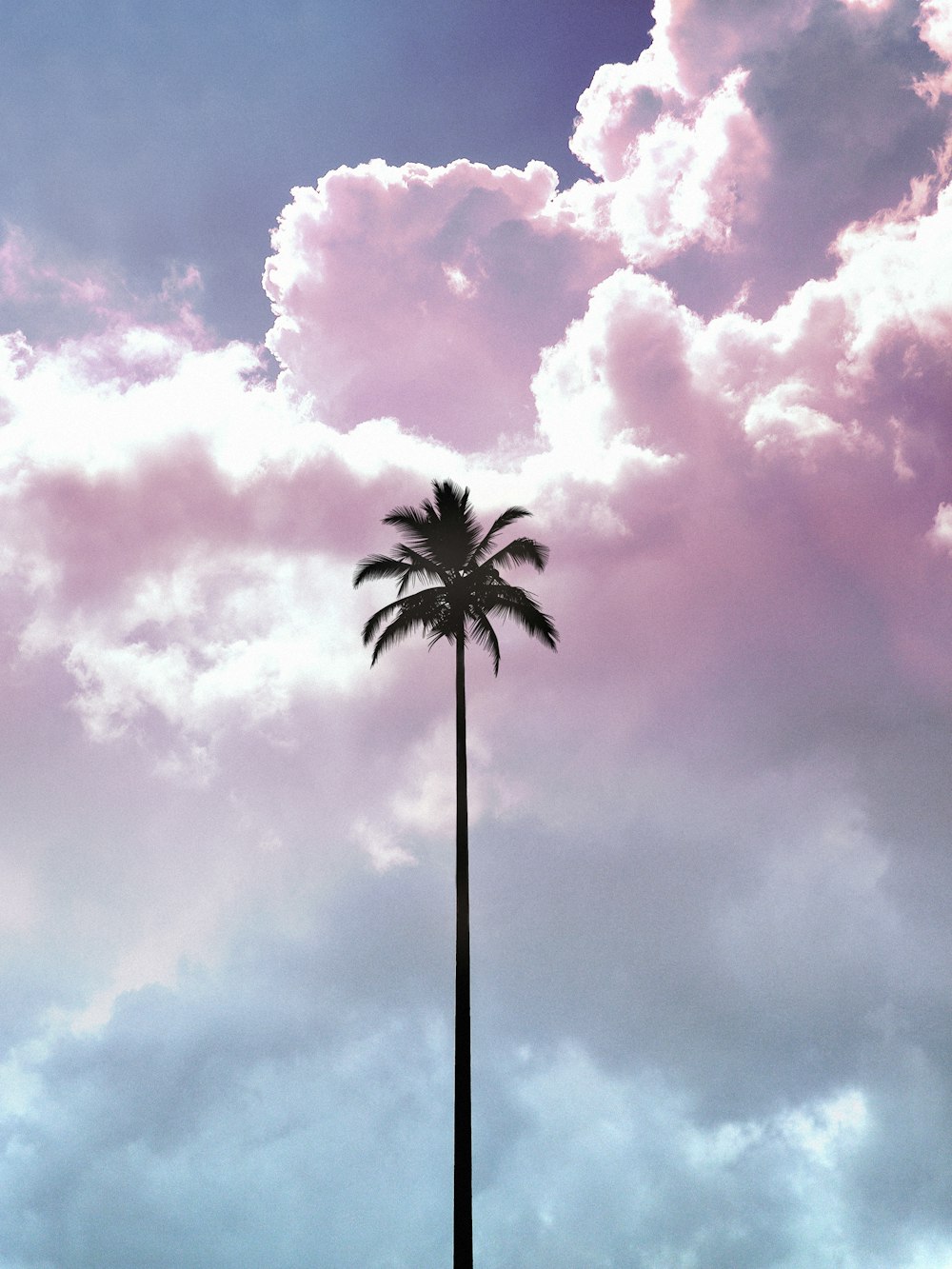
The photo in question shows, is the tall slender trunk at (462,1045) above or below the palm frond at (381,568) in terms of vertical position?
below

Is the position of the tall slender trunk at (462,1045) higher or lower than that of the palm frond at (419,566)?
lower

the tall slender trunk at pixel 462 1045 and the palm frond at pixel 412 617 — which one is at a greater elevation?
the palm frond at pixel 412 617

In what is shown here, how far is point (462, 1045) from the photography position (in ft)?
75.9

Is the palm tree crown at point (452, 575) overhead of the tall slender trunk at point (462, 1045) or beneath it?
overhead

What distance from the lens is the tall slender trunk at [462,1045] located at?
21.1m

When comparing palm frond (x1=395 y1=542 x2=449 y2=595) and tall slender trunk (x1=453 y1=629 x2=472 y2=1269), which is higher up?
palm frond (x1=395 y1=542 x2=449 y2=595)

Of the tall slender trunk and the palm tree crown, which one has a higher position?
the palm tree crown

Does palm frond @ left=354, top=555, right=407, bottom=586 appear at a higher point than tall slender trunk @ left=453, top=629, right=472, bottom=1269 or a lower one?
higher

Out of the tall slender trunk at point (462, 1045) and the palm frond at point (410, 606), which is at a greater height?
→ the palm frond at point (410, 606)

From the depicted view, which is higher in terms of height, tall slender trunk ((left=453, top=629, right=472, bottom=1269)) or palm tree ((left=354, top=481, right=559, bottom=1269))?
palm tree ((left=354, top=481, right=559, bottom=1269))

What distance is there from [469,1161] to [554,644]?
49.0 feet

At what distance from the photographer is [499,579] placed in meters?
30.1

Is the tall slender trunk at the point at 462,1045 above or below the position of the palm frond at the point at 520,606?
below

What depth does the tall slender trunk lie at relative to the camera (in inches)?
831
